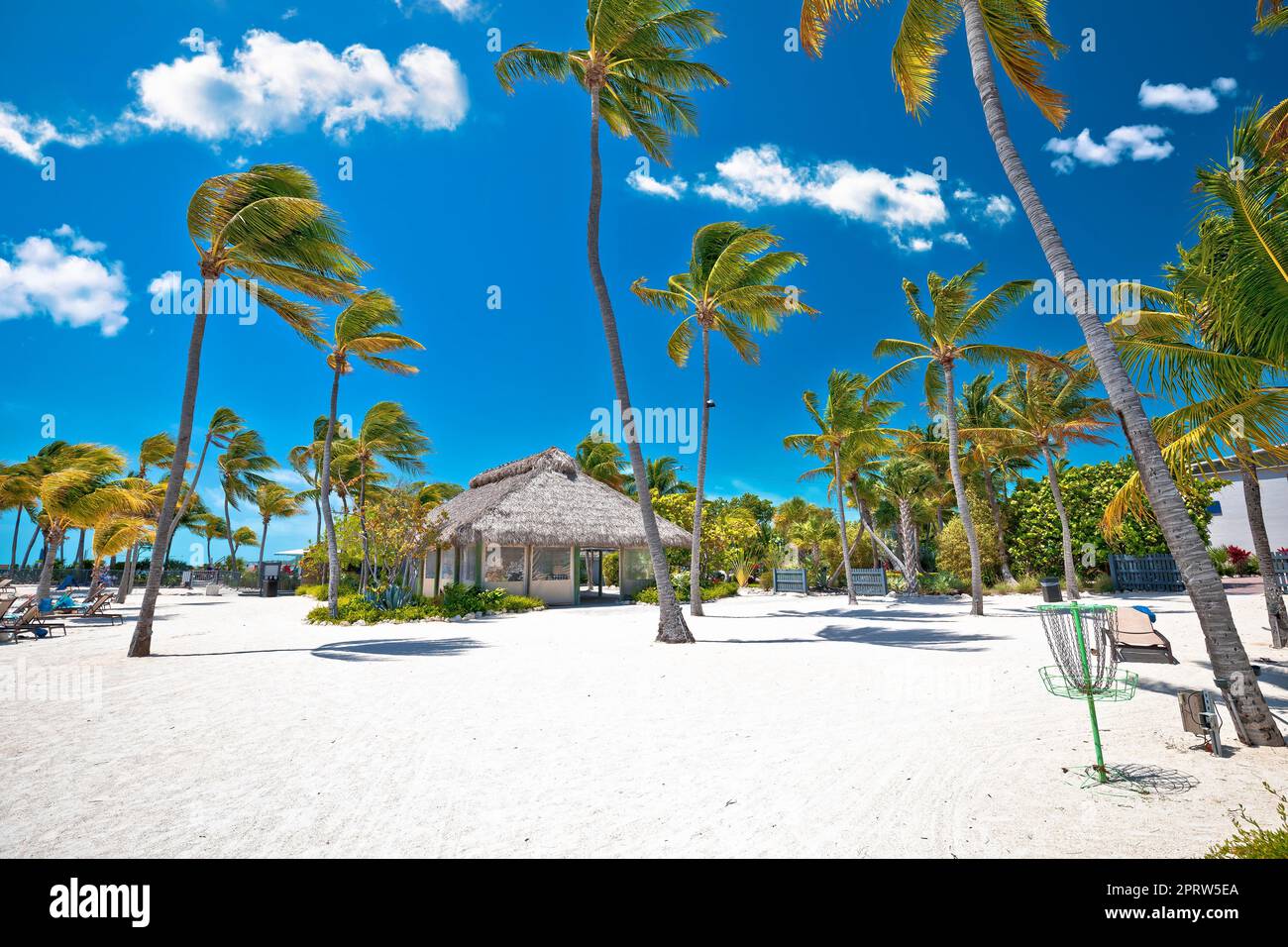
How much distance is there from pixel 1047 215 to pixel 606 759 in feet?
21.7

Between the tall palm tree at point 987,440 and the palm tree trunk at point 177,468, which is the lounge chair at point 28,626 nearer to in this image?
the palm tree trunk at point 177,468

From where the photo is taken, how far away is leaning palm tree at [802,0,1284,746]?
→ 4.57 metres

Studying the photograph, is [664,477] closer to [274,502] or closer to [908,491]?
[908,491]

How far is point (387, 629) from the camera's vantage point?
13.9 m

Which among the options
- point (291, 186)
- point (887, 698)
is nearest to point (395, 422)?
point (291, 186)

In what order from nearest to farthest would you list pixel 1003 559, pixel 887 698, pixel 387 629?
1. pixel 887 698
2. pixel 387 629
3. pixel 1003 559

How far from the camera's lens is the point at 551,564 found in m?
20.4

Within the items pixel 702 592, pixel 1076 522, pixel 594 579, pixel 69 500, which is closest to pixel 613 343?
pixel 702 592

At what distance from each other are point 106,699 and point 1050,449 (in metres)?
22.1

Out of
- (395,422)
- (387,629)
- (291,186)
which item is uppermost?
(291,186)

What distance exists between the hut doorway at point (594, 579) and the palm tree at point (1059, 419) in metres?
14.5

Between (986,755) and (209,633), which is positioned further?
(209,633)

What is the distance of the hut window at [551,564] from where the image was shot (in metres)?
20.1

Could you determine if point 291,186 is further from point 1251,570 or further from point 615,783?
point 1251,570
